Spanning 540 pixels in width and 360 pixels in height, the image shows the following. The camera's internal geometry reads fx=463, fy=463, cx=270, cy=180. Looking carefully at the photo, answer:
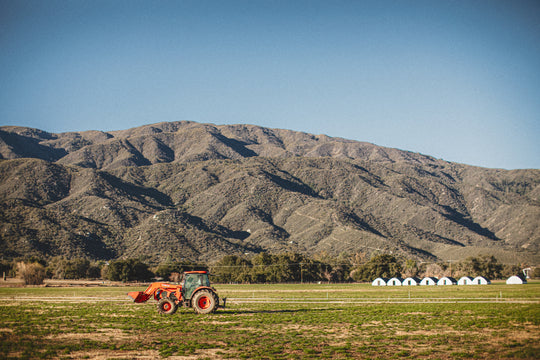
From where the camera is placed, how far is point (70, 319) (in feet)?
86.2

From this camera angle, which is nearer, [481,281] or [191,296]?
[191,296]

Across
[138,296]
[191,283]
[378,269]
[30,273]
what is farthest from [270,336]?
[378,269]

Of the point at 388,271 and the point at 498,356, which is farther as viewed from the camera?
the point at 388,271

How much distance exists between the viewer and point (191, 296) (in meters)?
28.6

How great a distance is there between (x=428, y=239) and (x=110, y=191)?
12964cm

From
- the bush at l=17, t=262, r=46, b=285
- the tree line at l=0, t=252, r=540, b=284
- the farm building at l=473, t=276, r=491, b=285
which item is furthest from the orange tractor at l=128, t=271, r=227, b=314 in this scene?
the farm building at l=473, t=276, r=491, b=285

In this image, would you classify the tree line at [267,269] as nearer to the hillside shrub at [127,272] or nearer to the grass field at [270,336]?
the hillside shrub at [127,272]

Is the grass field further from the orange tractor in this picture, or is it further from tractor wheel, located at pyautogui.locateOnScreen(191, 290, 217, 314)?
the orange tractor

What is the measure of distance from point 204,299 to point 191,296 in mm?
827

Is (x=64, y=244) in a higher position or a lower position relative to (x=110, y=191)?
lower

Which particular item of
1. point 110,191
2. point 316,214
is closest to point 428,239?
point 316,214

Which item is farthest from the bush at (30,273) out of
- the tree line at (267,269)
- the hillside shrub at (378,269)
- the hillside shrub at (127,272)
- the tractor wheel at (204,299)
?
the hillside shrub at (378,269)

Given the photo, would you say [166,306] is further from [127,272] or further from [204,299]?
[127,272]

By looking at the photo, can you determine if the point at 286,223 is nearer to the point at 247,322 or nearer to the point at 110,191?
the point at 110,191
